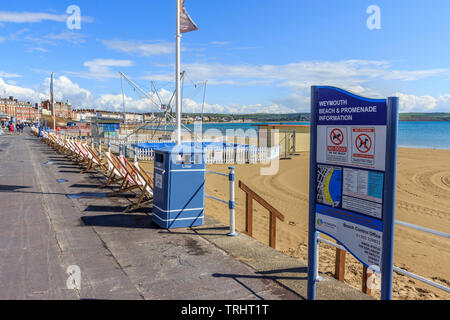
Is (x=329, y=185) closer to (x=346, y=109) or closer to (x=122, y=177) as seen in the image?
(x=346, y=109)

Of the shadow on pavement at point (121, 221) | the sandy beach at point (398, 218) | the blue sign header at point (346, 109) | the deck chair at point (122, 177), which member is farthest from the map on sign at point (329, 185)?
the deck chair at point (122, 177)

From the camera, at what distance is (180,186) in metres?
6.03

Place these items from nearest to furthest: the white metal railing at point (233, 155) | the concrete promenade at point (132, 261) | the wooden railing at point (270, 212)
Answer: the concrete promenade at point (132, 261)
the wooden railing at point (270, 212)
the white metal railing at point (233, 155)

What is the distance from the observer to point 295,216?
9.94 meters

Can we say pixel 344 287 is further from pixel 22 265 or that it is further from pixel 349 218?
pixel 22 265

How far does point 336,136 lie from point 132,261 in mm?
3057

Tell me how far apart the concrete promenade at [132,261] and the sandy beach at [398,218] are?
1723 millimetres

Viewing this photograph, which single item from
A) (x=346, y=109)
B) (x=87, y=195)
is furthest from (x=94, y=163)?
(x=346, y=109)

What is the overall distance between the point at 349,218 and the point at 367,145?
0.72 metres

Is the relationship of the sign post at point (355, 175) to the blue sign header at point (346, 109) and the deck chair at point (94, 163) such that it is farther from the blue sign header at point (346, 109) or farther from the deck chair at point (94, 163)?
the deck chair at point (94, 163)

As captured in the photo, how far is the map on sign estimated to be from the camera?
3424 mm

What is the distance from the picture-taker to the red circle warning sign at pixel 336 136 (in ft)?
11.0

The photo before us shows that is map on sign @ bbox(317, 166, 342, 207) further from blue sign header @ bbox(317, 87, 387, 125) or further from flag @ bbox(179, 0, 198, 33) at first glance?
flag @ bbox(179, 0, 198, 33)
